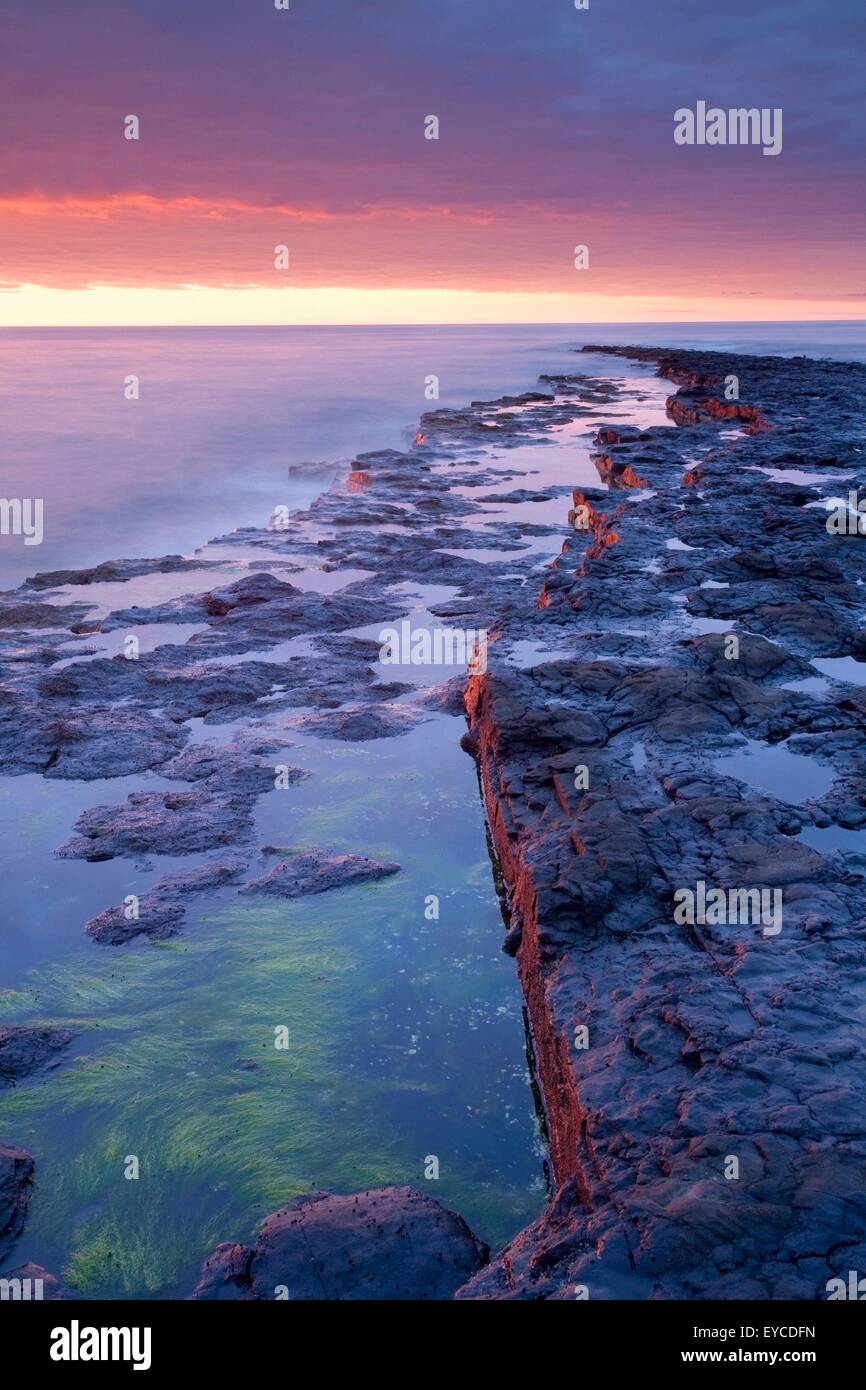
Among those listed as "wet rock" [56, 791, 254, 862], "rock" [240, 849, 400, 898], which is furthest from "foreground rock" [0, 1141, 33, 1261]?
"wet rock" [56, 791, 254, 862]

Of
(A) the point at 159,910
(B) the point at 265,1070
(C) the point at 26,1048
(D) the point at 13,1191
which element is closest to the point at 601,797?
(B) the point at 265,1070

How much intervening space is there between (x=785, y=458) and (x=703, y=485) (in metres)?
3.46

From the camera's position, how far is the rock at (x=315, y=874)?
294 inches

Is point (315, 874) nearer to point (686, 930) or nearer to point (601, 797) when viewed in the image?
point (601, 797)

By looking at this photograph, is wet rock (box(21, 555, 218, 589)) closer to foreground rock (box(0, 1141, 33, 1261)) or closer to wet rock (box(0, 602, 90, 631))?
wet rock (box(0, 602, 90, 631))

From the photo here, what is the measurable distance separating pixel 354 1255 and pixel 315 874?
3418 mm

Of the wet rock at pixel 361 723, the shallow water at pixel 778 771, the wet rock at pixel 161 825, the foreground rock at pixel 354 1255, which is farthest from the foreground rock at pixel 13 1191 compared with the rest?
the shallow water at pixel 778 771

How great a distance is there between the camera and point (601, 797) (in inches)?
279

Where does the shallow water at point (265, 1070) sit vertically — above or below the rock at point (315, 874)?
below

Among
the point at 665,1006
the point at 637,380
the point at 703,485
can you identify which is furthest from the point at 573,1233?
the point at 637,380

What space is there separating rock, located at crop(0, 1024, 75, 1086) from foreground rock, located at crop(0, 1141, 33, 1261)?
567 mm

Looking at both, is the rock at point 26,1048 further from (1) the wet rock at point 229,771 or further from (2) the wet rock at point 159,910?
(1) the wet rock at point 229,771

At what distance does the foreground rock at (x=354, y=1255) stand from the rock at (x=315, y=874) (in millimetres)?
2855
